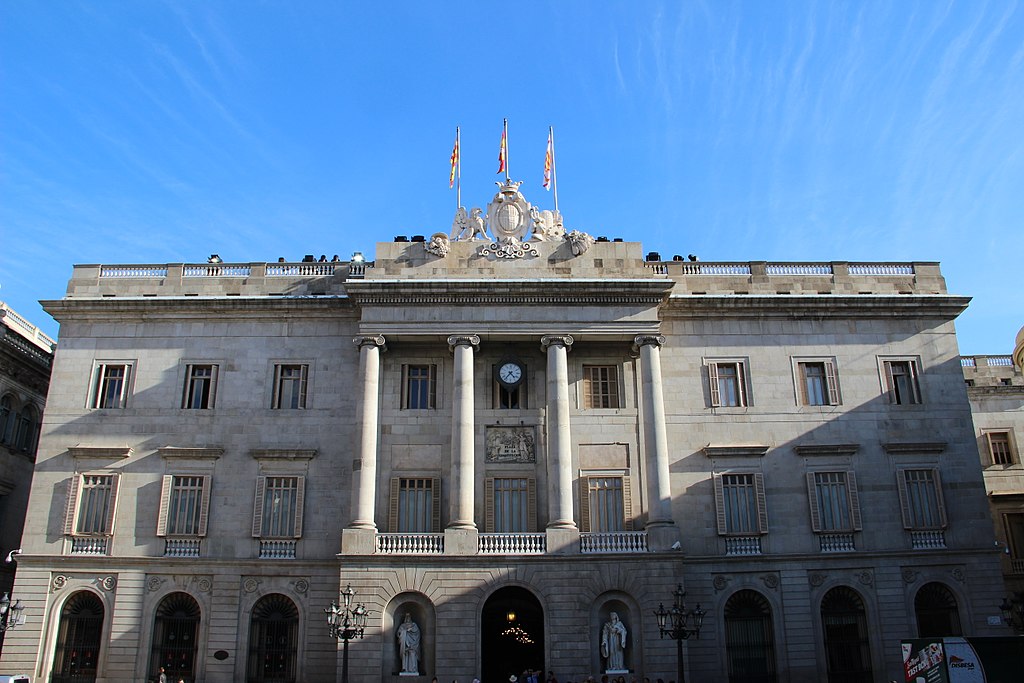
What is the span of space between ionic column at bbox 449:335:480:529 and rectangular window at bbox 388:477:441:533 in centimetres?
146

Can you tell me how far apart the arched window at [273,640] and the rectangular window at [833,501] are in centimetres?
1975

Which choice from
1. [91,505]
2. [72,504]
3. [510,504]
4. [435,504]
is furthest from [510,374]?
[72,504]

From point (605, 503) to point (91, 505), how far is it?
19.4 meters

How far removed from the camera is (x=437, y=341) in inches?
1382

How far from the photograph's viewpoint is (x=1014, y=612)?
3309 centimetres

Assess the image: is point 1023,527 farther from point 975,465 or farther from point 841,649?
point 841,649

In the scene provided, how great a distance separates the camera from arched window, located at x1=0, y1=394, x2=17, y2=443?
3853 cm

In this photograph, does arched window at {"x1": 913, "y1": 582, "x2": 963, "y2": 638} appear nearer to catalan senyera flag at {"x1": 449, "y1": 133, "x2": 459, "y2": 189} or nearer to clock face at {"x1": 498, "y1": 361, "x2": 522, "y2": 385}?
clock face at {"x1": 498, "y1": 361, "x2": 522, "y2": 385}

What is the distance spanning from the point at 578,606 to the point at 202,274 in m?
20.2

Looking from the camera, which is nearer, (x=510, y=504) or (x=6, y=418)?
(x=510, y=504)

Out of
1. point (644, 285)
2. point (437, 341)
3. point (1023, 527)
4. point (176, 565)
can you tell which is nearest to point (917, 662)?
point (644, 285)

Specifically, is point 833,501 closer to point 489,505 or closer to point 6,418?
point 489,505

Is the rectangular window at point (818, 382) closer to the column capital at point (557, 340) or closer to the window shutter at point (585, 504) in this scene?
the window shutter at point (585, 504)

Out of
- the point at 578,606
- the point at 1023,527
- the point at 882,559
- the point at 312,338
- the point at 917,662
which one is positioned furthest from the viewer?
the point at 1023,527
